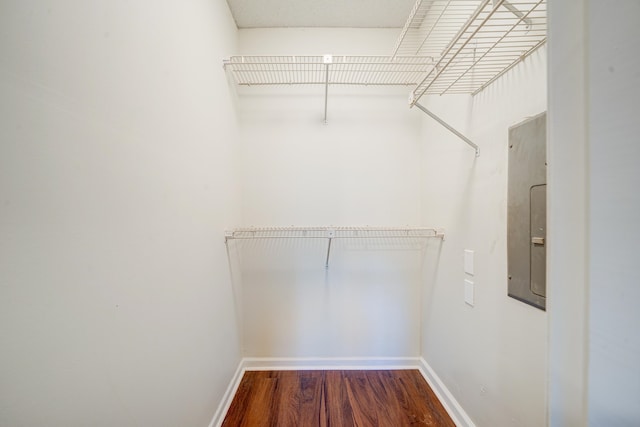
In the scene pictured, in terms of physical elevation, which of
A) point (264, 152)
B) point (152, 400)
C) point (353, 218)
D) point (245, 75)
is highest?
point (245, 75)

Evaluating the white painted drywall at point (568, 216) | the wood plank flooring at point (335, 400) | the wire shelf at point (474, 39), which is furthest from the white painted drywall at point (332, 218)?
the white painted drywall at point (568, 216)

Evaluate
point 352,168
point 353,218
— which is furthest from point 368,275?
point 352,168

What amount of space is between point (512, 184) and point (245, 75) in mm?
1691

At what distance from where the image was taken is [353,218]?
1606 millimetres

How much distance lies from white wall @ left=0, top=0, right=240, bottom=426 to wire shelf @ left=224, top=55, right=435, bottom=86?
1.50 feet

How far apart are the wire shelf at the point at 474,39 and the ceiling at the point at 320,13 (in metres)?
0.20

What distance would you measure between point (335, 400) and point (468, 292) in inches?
41.0

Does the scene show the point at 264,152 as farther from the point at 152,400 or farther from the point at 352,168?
the point at 152,400

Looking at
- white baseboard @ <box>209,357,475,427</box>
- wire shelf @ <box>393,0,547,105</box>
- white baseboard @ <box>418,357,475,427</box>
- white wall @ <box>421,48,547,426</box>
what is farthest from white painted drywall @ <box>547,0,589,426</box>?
white baseboard @ <box>209,357,475,427</box>

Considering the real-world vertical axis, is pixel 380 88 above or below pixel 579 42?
above

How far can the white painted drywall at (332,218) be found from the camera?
1585 mm

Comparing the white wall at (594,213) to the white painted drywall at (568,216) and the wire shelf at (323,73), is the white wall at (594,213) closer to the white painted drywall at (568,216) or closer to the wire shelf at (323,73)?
the white painted drywall at (568,216)

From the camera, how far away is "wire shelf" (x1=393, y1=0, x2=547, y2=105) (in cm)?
71

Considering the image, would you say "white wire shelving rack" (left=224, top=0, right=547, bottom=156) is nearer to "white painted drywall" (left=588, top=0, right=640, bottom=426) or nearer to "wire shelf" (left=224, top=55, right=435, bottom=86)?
"wire shelf" (left=224, top=55, right=435, bottom=86)
